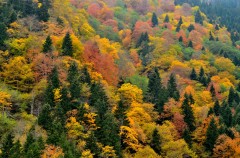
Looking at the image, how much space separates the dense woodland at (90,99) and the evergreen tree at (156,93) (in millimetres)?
204

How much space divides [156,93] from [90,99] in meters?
22.3

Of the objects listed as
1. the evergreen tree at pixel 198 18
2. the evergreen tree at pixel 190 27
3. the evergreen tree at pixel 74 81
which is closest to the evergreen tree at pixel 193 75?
the evergreen tree at pixel 74 81

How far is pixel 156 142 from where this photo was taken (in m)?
60.9

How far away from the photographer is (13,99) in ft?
188

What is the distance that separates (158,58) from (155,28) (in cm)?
2901

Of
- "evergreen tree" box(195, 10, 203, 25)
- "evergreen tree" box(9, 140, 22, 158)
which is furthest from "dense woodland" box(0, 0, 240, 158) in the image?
"evergreen tree" box(195, 10, 203, 25)

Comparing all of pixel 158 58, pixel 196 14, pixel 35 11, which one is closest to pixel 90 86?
pixel 35 11

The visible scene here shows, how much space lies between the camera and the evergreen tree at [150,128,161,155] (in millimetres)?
60906

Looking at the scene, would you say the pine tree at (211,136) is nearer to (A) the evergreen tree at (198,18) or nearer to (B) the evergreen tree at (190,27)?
(B) the evergreen tree at (190,27)

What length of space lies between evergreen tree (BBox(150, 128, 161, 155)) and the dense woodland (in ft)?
0.53

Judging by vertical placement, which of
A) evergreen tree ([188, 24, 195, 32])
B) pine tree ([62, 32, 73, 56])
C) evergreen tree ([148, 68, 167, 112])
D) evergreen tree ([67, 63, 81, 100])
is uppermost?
pine tree ([62, 32, 73, 56])

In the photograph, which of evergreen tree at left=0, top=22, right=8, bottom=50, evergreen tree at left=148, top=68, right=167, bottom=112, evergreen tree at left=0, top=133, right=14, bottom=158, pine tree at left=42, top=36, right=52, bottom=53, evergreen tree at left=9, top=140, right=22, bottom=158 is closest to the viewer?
evergreen tree at left=9, top=140, right=22, bottom=158

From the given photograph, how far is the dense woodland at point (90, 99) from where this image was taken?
2015 inches

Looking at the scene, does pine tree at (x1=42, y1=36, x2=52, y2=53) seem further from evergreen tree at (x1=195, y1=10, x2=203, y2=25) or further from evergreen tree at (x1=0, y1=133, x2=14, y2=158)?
evergreen tree at (x1=195, y1=10, x2=203, y2=25)
